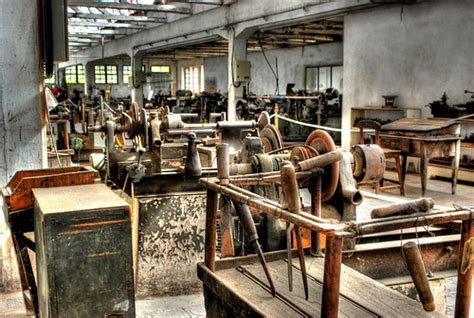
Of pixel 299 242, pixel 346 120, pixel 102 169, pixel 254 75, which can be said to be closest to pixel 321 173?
pixel 299 242

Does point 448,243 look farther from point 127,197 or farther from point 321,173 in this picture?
point 127,197

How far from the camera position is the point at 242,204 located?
7.55 feet

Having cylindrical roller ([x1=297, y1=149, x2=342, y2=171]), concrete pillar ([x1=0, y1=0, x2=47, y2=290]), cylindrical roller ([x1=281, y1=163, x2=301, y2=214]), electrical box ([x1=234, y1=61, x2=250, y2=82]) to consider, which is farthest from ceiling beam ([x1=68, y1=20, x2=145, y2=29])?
cylindrical roller ([x1=281, y1=163, x2=301, y2=214])

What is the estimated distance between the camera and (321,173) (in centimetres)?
250

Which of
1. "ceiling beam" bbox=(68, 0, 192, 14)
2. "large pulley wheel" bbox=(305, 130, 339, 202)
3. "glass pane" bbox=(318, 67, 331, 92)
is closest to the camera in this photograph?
"large pulley wheel" bbox=(305, 130, 339, 202)

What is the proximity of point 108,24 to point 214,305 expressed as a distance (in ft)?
38.8

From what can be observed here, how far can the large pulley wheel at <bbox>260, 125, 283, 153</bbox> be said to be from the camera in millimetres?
3803

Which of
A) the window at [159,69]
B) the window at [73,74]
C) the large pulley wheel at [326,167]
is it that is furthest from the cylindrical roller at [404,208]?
the window at [73,74]

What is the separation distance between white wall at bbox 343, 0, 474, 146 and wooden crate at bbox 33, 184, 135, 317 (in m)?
6.13

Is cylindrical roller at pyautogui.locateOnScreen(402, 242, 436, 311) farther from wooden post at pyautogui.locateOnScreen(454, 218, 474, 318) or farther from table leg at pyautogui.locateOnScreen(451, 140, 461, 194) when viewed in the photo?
table leg at pyautogui.locateOnScreen(451, 140, 461, 194)

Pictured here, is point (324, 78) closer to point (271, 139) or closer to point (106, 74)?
point (271, 139)

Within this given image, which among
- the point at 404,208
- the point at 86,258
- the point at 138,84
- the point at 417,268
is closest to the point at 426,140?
the point at 417,268

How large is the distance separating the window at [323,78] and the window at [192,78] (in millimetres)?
7804

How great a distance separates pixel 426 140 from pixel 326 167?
3954 millimetres
